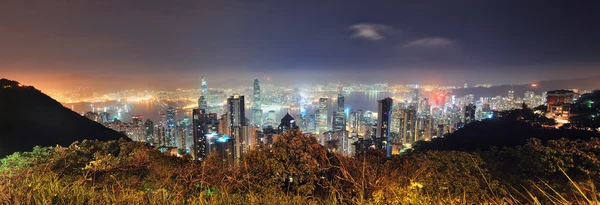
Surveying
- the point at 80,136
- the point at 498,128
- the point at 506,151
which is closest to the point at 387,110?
the point at 498,128

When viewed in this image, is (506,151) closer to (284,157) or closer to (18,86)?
(284,157)

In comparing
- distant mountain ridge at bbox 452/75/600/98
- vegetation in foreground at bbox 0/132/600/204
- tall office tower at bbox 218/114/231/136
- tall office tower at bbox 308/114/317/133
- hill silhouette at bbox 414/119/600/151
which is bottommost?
tall office tower at bbox 308/114/317/133

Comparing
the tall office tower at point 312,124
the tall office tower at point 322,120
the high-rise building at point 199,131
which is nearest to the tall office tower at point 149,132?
the high-rise building at point 199,131

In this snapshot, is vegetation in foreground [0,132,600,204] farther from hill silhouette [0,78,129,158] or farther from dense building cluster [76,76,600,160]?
hill silhouette [0,78,129,158]

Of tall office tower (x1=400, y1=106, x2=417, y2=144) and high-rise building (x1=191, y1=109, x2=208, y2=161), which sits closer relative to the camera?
high-rise building (x1=191, y1=109, x2=208, y2=161)

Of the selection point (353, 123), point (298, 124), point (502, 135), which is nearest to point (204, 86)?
point (298, 124)

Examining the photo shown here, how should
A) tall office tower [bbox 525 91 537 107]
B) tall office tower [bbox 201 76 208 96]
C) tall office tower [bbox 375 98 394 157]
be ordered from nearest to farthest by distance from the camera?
1. tall office tower [bbox 375 98 394 157]
2. tall office tower [bbox 525 91 537 107]
3. tall office tower [bbox 201 76 208 96]

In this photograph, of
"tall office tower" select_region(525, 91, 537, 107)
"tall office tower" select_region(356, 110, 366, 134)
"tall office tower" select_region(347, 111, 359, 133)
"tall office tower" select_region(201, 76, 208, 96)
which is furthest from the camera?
"tall office tower" select_region(201, 76, 208, 96)

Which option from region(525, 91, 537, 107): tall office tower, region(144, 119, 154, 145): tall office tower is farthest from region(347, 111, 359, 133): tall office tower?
region(525, 91, 537, 107): tall office tower

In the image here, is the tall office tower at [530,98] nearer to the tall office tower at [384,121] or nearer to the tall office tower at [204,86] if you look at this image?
the tall office tower at [384,121]
